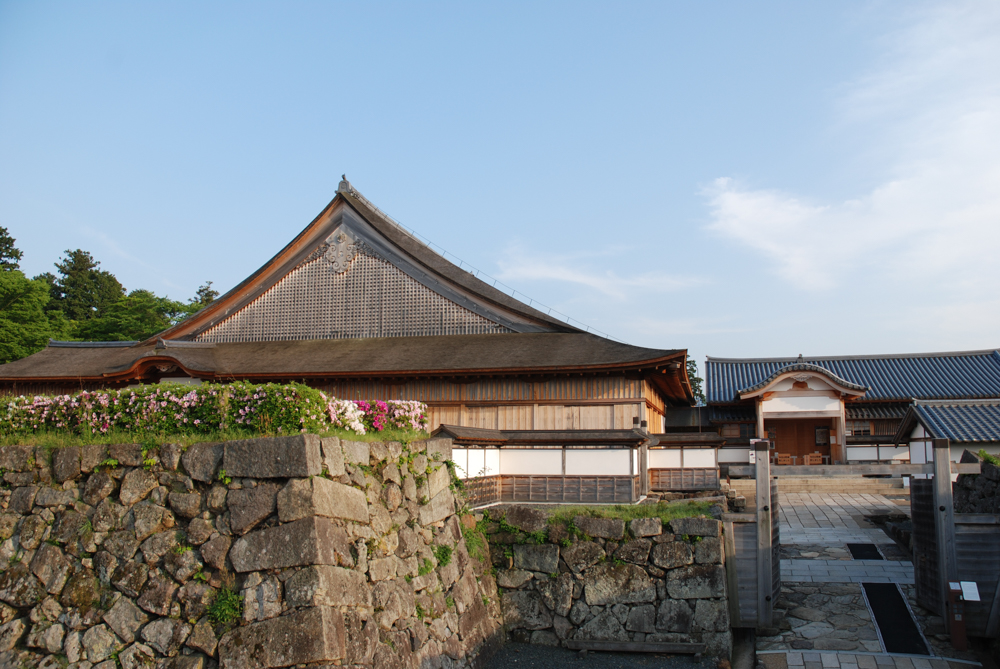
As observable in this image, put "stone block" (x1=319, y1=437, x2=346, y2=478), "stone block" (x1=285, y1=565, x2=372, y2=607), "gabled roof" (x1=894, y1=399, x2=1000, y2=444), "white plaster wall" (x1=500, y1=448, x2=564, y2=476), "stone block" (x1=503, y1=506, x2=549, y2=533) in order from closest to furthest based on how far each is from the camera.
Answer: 1. "stone block" (x1=285, y1=565, x2=372, y2=607)
2. "stone block" (x1=319, y1=437, x2=346, y2=478)
3. "stone block" (x1=503, y1=506, x2=549, y2=533)
4. "white plaster wall" (x1=500, y1=448, x2=564, y2=476)
5. "gabled roof" (x1=894, y1=399, x2=1000, y2=444)

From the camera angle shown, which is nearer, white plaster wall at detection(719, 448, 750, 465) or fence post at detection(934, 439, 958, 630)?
fence post at detection(934, 439, 958, 630)

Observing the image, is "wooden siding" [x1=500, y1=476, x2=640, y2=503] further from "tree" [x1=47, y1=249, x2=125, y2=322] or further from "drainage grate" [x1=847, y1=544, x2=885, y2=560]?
"tree" [x1=47, y1=249, x2=125, y2=322]

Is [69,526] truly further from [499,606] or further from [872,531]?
[872,531]

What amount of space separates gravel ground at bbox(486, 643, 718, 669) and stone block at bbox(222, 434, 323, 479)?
471 cm

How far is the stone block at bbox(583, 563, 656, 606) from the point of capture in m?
10.9

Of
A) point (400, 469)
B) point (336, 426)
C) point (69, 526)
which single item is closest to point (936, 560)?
point (400, 469)

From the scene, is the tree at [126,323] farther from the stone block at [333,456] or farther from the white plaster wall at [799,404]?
the stone block at [333,456]

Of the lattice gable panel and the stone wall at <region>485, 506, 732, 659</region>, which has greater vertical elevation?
the lattice gable panel

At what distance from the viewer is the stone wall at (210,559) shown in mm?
7262

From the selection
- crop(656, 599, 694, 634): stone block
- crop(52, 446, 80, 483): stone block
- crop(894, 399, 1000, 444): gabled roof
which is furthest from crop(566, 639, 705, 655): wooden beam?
crop(894, 399, 1000, 444): gabled roof

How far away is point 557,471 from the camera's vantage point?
15.7 meters

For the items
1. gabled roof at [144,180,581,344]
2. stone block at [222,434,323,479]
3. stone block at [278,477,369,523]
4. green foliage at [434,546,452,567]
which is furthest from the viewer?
gabled roof at [144,180,581,344]

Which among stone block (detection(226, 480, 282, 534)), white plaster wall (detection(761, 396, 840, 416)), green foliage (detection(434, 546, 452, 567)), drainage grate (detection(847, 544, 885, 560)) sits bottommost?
drainage grate (detection(847, 544, 885, 560))

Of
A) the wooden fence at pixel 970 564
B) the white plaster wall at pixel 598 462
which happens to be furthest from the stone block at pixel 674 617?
the white plaster wall at pixel 598 462
